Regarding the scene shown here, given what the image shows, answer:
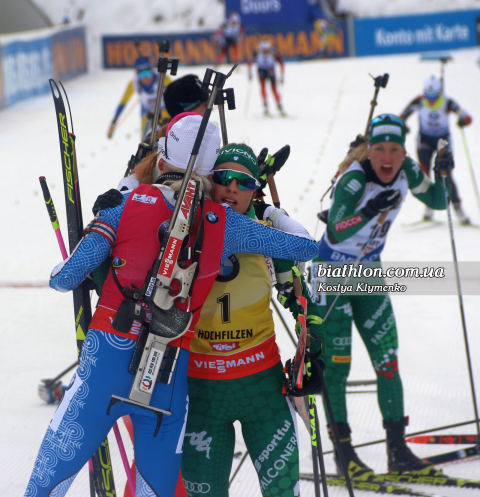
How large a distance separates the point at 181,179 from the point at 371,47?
22.1 m

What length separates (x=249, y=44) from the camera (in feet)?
75.5

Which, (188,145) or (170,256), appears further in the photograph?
(188,145)

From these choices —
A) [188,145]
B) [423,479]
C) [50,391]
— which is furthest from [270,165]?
[50,391]

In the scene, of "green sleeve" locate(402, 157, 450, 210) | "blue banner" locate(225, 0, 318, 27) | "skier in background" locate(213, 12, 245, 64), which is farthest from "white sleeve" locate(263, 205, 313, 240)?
"blue banner" locate(225, 0, 318, 27)

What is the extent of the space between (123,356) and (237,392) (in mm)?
468

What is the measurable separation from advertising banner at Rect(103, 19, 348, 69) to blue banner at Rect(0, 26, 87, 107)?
195cm

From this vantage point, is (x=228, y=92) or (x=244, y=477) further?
(x=244, y=477)

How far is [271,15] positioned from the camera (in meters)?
25.2

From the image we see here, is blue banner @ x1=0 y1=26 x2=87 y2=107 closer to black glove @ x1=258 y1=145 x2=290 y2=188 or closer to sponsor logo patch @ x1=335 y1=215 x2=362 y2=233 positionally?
sponsor logo patch @ x1=335 y1=215 x2=362 y2=233

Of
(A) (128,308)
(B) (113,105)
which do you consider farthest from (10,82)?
(A) (128,308)

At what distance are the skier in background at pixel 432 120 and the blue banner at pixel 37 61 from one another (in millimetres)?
10121

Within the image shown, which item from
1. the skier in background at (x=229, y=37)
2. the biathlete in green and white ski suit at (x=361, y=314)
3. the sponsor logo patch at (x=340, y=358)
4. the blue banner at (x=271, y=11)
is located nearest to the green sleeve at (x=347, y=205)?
the biathlete in green and white ski suit at (x=361, y=314)

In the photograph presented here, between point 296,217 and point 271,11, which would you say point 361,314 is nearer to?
point 296,217

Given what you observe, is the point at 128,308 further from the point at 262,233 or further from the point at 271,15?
the point at 271,15
